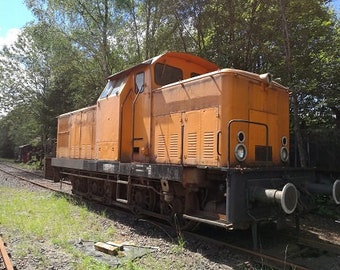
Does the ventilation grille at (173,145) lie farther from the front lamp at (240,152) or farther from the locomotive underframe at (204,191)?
the front lamp at (240,152)

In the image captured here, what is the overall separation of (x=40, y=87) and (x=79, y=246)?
2619 cm

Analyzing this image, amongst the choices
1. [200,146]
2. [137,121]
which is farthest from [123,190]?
[200,146]

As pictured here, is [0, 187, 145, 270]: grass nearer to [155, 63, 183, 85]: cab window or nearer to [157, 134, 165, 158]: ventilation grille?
[157, 134, 165, 158]: ventilation grille

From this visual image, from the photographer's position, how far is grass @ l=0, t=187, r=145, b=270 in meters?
5.65

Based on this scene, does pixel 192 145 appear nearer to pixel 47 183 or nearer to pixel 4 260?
pixel 4 260

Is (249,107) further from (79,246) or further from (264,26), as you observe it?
(264,26)

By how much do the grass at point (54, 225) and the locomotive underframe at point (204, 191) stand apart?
107cm

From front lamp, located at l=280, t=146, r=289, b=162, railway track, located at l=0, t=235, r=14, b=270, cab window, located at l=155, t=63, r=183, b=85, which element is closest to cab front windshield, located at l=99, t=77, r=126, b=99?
cab window, located at l=155, t=63, r=183, b=85

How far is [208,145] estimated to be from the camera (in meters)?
6.64

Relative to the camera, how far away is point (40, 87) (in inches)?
1185

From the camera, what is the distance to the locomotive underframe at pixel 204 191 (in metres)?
5.94

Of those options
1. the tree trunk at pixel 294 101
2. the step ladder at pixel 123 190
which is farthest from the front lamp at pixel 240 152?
the tree trunk at pixel 294 101

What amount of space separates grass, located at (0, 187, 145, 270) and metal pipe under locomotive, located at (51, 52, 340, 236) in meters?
1.02

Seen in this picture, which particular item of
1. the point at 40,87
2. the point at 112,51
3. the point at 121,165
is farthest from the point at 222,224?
the point at 40,87
